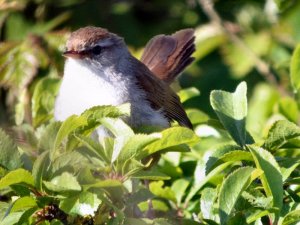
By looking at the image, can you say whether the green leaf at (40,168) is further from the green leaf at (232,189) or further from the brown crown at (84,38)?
the brown crown at (84,38)

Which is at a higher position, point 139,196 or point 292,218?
point 139,196

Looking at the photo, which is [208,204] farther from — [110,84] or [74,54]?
[74,54]

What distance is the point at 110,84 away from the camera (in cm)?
365

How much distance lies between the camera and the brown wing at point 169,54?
439 centimetres

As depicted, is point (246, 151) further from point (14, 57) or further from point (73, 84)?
point (14, 57)

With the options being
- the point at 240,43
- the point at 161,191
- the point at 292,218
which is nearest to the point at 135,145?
the point at 292,218

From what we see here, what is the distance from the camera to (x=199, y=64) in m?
6.39

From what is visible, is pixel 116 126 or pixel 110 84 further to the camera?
pixel 110 84

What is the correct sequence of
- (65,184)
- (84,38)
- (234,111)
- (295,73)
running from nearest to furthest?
(65,184) → (234,111) → (295,73) → (84,38)

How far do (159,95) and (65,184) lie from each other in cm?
175

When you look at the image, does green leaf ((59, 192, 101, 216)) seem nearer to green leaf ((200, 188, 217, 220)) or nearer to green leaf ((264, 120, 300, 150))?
green leaf ((200, 188, 217, 220))

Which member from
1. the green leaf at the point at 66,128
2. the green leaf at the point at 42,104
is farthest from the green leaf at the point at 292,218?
the green leaf at the point at 42,104

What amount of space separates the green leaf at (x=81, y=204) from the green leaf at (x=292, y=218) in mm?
519

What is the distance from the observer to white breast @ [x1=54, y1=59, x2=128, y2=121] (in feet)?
11.3
